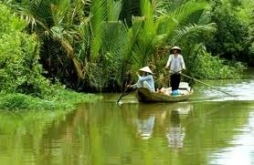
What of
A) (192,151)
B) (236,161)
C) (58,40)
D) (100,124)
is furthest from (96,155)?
(58,40)

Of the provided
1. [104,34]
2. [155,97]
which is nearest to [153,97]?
[155,97]

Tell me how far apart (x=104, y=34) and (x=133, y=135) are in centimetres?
828

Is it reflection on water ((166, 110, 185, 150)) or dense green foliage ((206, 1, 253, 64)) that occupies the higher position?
dense green foliage ((206, 1, 253, 64))

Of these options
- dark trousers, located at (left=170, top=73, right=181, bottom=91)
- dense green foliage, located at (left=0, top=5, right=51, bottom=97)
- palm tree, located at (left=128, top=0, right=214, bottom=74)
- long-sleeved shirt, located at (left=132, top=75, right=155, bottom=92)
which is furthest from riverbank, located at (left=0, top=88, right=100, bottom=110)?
palm tree, located at (left=128, top=0, right=214, bottom=74)

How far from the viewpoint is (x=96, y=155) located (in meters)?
9.38

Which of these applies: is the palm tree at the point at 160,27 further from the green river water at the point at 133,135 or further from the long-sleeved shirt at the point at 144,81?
the green river water at the point at 133,135

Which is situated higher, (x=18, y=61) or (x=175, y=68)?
(x=18, y=61)

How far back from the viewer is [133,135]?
11.4 meters

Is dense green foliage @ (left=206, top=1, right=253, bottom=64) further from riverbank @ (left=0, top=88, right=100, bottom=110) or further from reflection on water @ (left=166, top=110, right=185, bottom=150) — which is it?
reflection on water @ (left=166, top=110, right=185, bottom=150)

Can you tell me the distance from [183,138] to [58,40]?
9.13 m

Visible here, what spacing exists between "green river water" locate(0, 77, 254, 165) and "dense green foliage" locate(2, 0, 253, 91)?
2.49m

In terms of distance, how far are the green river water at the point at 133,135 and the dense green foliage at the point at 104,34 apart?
8.18 ft

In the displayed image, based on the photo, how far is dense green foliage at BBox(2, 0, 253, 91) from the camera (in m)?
19.0

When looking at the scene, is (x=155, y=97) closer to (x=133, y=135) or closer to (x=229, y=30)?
(x=133, y=135)
